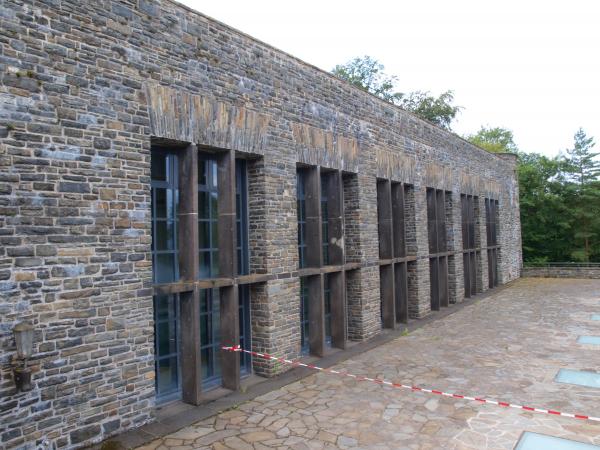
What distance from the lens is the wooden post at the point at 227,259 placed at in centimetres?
716

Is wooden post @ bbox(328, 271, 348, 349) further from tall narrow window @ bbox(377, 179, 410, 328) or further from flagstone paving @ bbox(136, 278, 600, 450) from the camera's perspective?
tall narrow window @ bbox(377, 179, 410, 328)

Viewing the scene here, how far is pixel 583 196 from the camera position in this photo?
92.5ft

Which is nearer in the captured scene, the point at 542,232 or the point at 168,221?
the point at 168,221

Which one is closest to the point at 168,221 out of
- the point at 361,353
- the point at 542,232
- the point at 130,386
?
the point at 130,386

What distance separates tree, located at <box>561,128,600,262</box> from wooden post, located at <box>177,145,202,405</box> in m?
28.4

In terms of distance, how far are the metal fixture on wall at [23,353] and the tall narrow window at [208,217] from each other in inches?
118

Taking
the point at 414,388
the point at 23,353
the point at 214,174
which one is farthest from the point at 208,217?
the point at 414,388

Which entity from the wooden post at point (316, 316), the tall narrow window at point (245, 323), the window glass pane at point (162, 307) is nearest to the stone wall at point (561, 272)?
the wooden post at point (316, 316)

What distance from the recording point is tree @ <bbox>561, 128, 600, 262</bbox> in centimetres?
2809

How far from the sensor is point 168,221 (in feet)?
22.6

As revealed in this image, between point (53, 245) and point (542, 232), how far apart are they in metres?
30.7

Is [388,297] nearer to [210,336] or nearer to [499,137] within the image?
[210,336]

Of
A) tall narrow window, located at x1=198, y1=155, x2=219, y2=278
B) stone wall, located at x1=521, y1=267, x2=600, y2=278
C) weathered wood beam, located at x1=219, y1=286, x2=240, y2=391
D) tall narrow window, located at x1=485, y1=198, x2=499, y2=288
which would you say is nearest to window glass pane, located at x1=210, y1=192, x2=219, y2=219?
tall narrow window, located at x1=198, y1=155, x2=219, y2=278

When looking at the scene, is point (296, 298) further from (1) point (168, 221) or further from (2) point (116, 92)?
(2) point (116, 92)
